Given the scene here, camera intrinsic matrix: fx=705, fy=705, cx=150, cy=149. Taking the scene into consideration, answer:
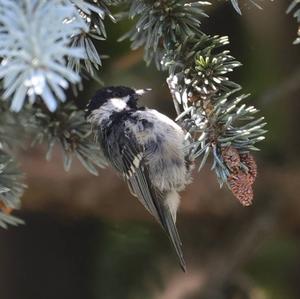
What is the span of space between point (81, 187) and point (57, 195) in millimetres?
51

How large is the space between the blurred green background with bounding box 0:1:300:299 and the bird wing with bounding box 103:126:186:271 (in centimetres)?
22

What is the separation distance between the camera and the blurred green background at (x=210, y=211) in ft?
4.51

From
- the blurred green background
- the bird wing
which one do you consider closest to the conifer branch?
the bird wing

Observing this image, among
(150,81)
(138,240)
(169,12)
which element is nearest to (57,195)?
(138,240)

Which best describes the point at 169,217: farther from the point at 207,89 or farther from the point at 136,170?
the point at 207,89

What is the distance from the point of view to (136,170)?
1105 mm

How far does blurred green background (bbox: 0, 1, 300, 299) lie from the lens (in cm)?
138

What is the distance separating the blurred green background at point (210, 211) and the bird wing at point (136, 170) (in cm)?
22

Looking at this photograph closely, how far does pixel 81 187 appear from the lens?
54.6 inches

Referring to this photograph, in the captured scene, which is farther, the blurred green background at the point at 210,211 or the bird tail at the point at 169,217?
the blurred green background at the point at 210,211

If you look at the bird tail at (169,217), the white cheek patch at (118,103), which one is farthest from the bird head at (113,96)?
the bird tail at (169,217)

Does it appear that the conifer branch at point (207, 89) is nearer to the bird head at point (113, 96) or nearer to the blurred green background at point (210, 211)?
the bird head at point (113, 96)

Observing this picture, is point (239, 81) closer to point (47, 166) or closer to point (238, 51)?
point (238, 51)

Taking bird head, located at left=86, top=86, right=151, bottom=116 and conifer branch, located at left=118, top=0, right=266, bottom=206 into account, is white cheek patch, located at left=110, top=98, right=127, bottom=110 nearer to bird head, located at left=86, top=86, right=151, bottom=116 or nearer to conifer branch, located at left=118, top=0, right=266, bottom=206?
bird head, located at left=86, top=86, right=151, bottom=116
